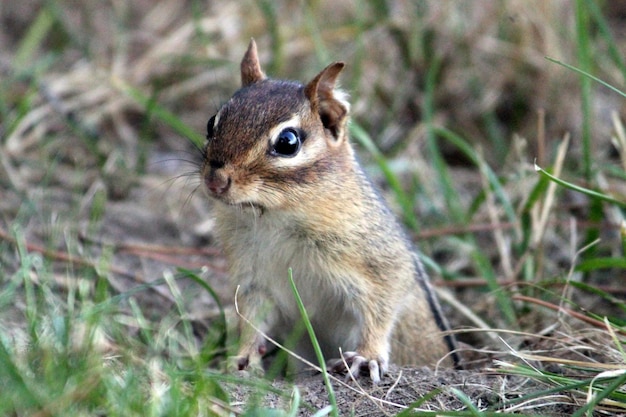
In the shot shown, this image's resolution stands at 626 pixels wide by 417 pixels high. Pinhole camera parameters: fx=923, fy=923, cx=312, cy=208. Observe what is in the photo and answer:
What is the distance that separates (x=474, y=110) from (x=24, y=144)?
9.35ft

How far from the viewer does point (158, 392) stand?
99.7 inches

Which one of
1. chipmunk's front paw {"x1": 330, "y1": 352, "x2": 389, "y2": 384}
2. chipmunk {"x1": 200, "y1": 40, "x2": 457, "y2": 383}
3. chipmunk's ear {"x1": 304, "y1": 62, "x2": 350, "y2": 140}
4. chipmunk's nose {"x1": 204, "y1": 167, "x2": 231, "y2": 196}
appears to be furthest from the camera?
chipmunk's ear {"x1": 304, "y1": 62, "x2": 350, "y2": 140}

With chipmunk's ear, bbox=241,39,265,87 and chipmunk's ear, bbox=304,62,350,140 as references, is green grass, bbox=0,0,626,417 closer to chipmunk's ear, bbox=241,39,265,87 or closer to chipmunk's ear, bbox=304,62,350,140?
chipmunk's ear, bbox=241,39,265,87

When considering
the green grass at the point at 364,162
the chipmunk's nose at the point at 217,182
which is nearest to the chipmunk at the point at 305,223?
the chipmunk's nose at the point at 217,182

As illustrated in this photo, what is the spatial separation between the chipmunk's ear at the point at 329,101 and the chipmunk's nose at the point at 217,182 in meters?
0.54

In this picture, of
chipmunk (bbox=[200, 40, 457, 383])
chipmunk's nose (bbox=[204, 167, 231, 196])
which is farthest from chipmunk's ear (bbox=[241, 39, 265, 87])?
chipmunk's nose (bbox=[204, 167, 231, 196])

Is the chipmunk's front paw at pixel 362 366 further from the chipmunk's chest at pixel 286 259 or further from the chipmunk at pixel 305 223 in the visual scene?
the chipmunk's chest at pixel 286 259

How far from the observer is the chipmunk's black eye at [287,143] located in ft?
10.3

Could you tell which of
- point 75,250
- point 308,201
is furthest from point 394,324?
point 75,250

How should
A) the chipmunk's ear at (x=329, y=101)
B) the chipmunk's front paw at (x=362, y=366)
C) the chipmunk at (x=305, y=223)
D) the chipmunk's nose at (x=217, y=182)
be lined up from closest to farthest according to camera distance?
the chipmunk's nose at (x=217, y=182)
the chipmunk at (x=305, y=223)
the chipmunk's front paw at (x=362, y=366)
the chipmunk's ear at (x=329, y=101)

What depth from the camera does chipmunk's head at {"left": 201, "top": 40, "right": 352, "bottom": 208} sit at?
9.96 feet

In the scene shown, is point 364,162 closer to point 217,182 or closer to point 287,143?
point 287,143

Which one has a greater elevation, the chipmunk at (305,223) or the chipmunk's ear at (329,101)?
the chipmunk's ear at (329,101)

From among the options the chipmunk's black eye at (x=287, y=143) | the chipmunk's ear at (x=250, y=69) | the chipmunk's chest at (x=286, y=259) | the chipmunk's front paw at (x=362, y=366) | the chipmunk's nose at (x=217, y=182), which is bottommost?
the chipmunk's front paw at (x=362, y=366)
